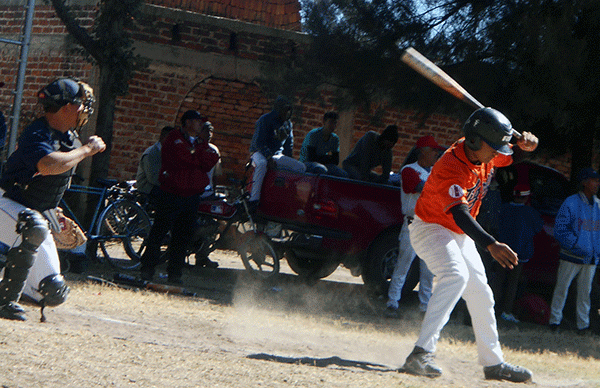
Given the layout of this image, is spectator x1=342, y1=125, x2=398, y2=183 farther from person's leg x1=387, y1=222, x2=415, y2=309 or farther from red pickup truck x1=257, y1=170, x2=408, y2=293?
person's leg x1=387, y1=222, x2=415, y2=309

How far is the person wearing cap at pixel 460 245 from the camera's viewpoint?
17.8 feet

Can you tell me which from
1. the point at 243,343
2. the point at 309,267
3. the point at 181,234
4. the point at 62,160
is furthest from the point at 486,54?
the point at 62,160

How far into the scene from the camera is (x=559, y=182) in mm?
10336

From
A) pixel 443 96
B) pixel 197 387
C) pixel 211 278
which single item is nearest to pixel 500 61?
pixel 443 96

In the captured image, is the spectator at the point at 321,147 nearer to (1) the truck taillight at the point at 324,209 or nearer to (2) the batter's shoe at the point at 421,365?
(1) the truck taillight at the point at 324,209

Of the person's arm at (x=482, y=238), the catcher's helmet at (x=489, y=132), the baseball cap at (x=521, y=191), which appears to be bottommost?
the person's arm at (x=482, y=238)

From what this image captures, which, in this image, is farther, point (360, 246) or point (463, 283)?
point (360, 246)

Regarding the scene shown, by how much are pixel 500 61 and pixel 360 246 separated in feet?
9.24

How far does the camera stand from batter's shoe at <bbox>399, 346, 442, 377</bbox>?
538 centimetres

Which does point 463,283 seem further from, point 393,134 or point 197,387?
point 393,134

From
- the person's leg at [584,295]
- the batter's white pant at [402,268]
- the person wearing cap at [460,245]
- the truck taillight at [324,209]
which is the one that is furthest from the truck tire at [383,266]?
the person wearing cap at [460,245]

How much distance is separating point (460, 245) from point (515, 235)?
142 inches

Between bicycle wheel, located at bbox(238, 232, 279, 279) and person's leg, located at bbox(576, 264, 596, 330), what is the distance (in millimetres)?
3513

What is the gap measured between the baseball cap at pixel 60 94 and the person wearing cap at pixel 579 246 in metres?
5.69
